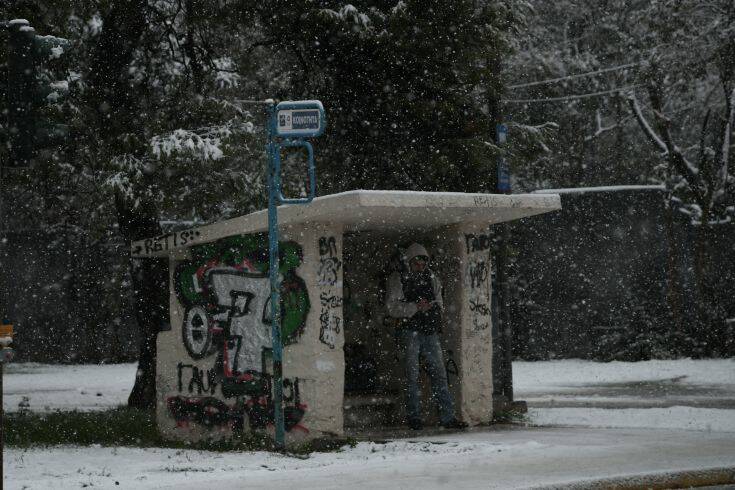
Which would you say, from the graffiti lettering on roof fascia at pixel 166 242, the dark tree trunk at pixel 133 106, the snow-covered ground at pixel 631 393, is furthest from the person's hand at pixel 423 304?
the dark tree trunk at pixel 133 106

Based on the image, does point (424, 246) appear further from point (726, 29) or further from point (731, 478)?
point (726, 29)

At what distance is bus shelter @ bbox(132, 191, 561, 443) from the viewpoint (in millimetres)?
10594

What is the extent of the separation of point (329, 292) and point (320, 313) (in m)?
0.28

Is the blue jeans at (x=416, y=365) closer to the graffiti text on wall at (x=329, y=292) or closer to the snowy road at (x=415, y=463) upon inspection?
the snowy road at (x=415, y=463)

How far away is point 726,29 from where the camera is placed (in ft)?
69.8

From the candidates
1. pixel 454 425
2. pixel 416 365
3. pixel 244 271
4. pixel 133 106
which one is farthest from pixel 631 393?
pixel 133 106

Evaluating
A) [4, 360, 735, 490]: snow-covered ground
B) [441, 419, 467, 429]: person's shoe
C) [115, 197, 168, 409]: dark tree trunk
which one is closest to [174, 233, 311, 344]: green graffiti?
[4, 360, 735, 490]: snow-covered ground

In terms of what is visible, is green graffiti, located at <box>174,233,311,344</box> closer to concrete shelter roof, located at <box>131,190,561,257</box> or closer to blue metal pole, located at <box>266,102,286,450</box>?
concrete shelter roof, located at <box>131,190,561,257</box>

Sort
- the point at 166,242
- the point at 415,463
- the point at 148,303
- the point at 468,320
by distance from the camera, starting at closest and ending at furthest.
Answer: the point at 415,463 → the point at 468,320 → the point at 166,242 → the point at 148,303

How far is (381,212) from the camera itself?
1053cm

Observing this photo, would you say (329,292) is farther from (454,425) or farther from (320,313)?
(454,425)

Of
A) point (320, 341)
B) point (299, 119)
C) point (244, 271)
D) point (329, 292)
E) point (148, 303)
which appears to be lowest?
point (320, 341)

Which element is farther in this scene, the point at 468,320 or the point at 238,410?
the point at 468,320

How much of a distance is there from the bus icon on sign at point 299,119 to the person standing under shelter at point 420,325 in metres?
2.53
